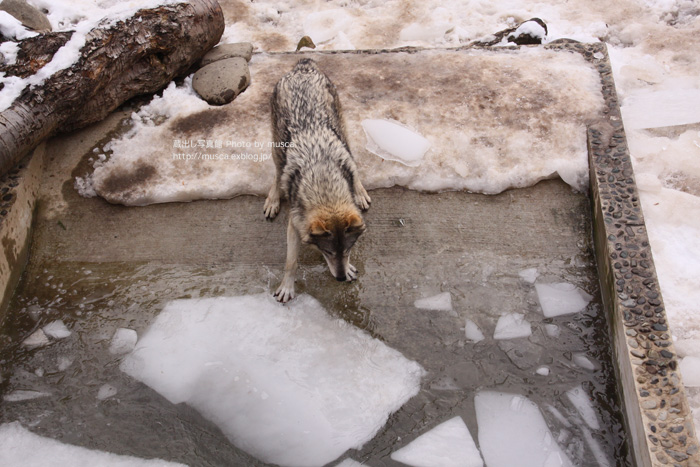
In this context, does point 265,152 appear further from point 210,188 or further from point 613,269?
point 613,269

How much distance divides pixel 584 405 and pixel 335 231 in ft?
7.39

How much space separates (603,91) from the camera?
6.17 meters

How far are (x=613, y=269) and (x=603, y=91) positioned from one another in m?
2.69

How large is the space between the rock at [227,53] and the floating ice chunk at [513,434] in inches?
203

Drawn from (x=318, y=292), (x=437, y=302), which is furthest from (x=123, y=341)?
(x=437, y=302)

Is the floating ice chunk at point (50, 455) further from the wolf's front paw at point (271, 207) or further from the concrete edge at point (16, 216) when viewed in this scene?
the wolf's front paw at point (271, 207)

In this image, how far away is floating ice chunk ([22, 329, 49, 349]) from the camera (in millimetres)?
4539

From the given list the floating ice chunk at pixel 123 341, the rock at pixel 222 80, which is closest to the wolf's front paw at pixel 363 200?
the rock at pixel 222 80

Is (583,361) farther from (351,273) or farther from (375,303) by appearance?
(351,273)

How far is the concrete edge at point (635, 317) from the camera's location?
3500 millimetres

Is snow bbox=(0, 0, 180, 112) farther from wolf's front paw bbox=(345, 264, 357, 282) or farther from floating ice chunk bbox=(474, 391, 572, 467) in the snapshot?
floating ice chunk bbox=(474, 391, 572, 467)

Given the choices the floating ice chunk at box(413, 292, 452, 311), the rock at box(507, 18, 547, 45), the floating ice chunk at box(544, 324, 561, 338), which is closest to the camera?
the floating ice chunk at box(544, 324, 561, 338)

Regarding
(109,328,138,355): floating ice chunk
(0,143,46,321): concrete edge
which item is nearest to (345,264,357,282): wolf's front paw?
(109,328,138,355): floating ice chunk

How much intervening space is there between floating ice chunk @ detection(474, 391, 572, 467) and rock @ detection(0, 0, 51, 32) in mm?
7576
